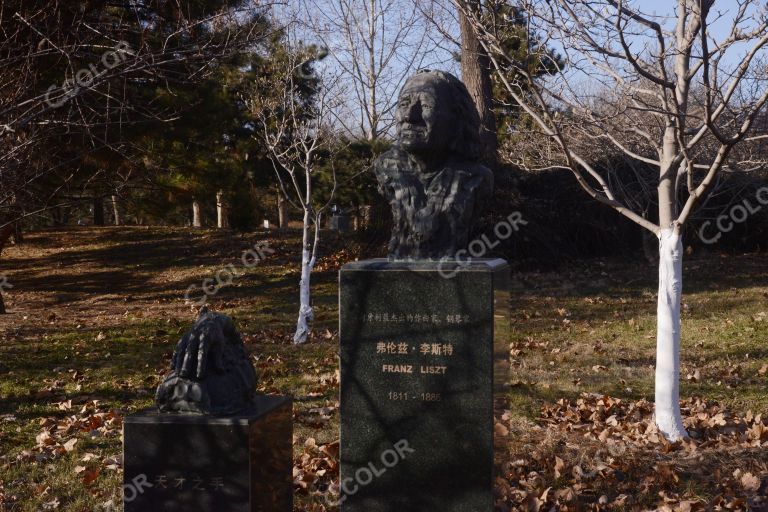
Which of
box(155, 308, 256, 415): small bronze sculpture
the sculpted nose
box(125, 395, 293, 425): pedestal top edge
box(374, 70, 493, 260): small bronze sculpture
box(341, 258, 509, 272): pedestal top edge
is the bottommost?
box(125, 395, 293, 425): pedestal top edge

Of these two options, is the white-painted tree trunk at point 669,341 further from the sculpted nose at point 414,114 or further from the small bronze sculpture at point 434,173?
the sculpted nose at point 414,114

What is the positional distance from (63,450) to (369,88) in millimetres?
17430

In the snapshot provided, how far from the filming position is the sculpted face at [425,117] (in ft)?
16.6

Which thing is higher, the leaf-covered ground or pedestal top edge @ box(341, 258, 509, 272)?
pedestal top edge @ box(341, 258, 509, 272)

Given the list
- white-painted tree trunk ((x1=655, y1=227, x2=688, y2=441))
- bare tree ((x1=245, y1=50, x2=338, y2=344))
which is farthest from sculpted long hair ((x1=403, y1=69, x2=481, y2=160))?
bare tree ((x1=245, y1=50, x2=338, y2=344))

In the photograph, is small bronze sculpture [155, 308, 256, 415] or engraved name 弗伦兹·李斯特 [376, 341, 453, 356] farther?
engraved name 弗伦兹·李斯特 [376, 341, 453, 356]

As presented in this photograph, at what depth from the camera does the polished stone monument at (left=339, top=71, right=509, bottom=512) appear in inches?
183

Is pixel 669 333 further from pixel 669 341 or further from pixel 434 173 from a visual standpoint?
pixel 434 173

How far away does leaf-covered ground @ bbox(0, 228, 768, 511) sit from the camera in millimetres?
5367

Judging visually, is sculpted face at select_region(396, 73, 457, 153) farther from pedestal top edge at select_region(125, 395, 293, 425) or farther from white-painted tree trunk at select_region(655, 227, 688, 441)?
white-painted tree trunk at select_region(655, 227, 688, 441)

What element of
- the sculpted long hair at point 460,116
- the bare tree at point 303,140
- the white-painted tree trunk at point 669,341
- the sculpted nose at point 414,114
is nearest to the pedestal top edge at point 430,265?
the sculpted long hair at point 460,116

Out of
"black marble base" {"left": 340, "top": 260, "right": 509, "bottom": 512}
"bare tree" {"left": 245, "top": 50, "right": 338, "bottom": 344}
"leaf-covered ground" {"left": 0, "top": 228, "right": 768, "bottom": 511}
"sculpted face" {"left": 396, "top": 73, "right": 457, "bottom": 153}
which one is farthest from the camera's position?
"bare tree" {"left": 245, "top": 50, "right": 338, "bottom": 344}

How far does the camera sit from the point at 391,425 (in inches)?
190

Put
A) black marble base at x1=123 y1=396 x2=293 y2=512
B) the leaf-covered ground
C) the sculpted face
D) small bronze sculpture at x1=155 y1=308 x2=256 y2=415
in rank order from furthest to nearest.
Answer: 1. the leaf-covered ground
2. the sculpted face
3. small bronze sculpture at x1=155 y1=308 x2=256 y2=415
4. black marble base at x1=123 y1=396 x2=293 y2=512
